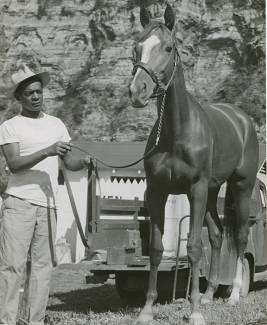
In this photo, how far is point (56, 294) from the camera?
10898 millimetres

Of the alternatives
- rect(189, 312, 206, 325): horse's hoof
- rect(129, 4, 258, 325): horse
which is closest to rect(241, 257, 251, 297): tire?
rect(129, 4, 258, 325): horse

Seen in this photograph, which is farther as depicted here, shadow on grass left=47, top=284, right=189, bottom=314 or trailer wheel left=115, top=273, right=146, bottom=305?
trailer wheel left=115, top=273, right=146, bottom=305

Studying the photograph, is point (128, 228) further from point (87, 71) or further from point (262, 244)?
point (87, 71)

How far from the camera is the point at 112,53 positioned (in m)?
48.8

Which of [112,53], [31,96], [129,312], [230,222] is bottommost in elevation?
[129,312]

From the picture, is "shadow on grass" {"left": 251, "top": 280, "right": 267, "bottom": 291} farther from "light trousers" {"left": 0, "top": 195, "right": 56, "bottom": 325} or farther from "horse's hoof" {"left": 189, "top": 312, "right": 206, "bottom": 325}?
"light trousers" {"left": 0, "top": 195, "right": 56, "bottom": 325}

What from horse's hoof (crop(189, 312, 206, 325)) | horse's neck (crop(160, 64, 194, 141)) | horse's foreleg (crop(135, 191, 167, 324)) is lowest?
horse's hoof (crop(189, 312, 206, 325))

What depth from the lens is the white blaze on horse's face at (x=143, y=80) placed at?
18.7ft

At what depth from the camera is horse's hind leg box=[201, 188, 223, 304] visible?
8.04 meters

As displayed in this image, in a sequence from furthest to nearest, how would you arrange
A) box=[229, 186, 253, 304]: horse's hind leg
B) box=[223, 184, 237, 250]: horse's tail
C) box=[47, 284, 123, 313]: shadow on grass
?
box=[47, 284, 123, 313]: shadow on grass → box=[223, 184, 237, 250]: horse's tail → box=[229, 186, 253, 304]: horse's hind leg

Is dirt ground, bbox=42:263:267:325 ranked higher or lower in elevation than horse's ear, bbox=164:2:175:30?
lower

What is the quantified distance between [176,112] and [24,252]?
1.92 meters

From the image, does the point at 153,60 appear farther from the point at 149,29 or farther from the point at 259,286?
the point at 259,286

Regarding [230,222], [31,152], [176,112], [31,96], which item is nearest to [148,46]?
[176,112]
